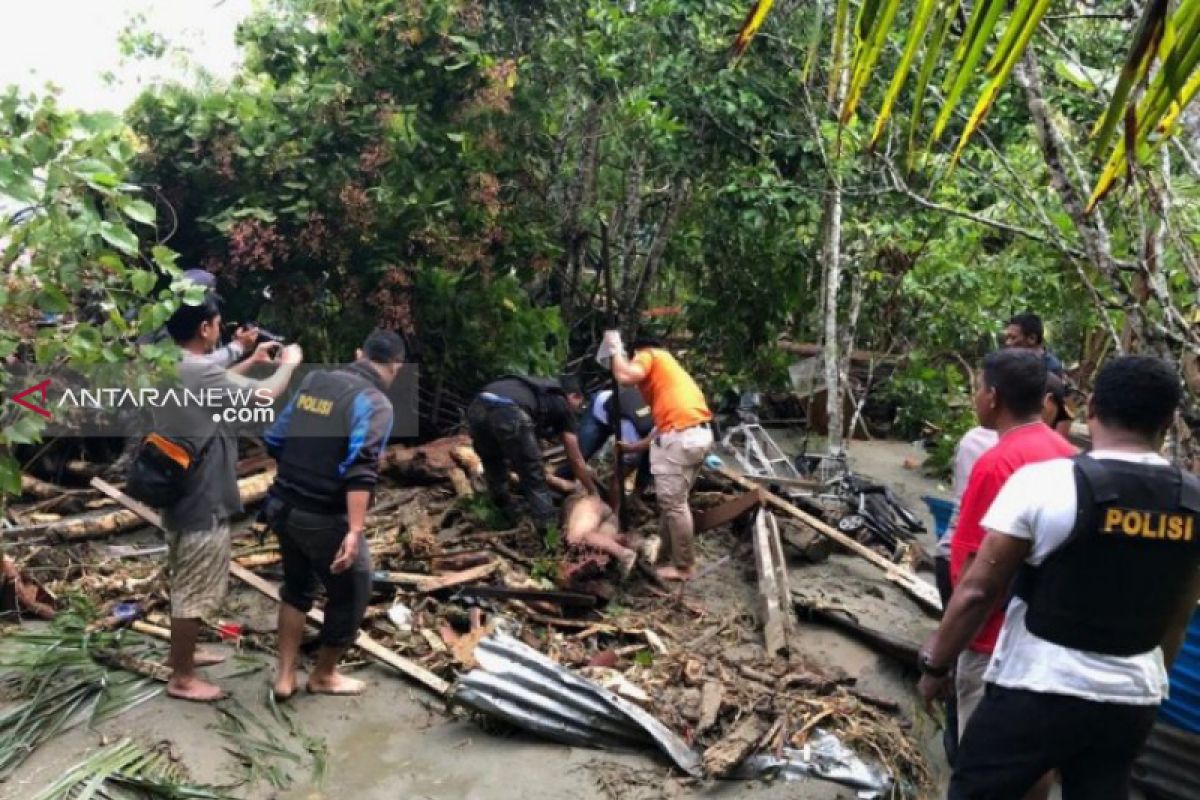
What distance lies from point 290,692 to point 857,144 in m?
6.54

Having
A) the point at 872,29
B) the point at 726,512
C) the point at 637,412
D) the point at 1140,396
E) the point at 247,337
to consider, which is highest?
the point at 872,29

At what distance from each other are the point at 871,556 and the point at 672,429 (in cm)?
198

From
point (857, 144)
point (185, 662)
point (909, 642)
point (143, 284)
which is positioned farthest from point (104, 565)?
point (857, 144)

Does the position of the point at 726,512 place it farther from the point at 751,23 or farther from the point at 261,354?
the point at 751,23

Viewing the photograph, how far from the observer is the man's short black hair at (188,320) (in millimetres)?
4305

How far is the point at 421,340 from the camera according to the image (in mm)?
9117

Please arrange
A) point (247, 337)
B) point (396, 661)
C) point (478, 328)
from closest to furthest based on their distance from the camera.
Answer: point (396, 661)
point (247, 337)
point (478, 328)

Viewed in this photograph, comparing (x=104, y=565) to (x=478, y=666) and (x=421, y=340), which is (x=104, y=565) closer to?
(x=478, y=666)

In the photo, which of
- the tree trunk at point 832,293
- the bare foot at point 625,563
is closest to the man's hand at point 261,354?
the bare foot at point 625,563

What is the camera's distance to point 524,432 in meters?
6.72

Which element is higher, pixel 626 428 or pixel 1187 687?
pixel 1187 687

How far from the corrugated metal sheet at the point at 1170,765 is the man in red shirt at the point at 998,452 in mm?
1406

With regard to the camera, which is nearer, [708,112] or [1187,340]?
[1187,340]

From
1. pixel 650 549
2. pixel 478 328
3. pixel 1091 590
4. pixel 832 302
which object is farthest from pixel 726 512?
pixel 1091 590
